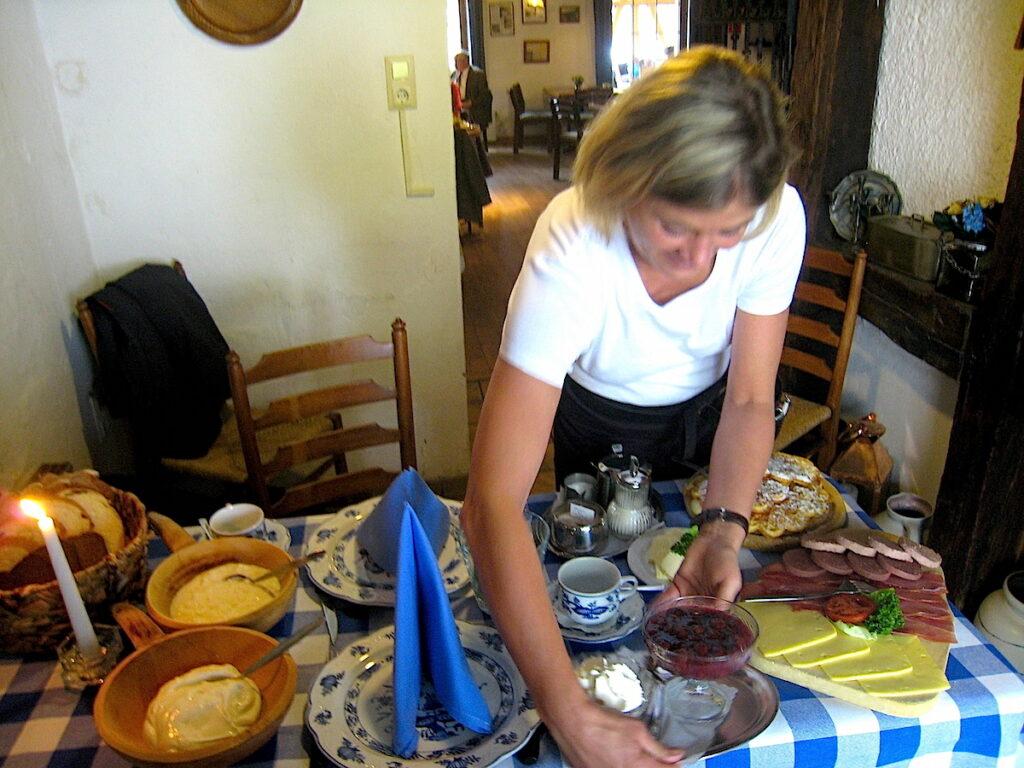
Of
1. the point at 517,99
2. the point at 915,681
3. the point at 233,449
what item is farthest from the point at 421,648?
the point at 517,99

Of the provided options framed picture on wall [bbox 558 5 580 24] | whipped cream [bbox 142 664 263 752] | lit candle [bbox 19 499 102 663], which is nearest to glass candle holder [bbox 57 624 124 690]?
lit candle [bbox 19 499 102 663]

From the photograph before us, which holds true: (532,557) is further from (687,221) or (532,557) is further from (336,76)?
(336,76)

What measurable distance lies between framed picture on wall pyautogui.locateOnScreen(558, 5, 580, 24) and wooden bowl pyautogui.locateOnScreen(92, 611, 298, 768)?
10.5 m

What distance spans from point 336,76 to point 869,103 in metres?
1.53

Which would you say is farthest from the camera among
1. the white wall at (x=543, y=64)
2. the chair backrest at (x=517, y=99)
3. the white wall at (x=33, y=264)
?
the white wall at (x=543, y=64)

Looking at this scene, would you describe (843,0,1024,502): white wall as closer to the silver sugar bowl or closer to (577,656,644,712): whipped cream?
the silver sugar bowl

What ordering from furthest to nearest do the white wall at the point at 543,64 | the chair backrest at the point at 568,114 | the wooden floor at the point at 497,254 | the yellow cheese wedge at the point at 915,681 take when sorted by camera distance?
the white wall at the point at 543,64 < the chair backrest at the point at 568,114 < the wooden floor at the point at 497,254 < the yellow cheese wedge at the point at 915,681

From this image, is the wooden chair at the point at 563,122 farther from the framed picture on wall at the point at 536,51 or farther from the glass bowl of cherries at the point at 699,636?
the glass bowl of cherries at the point at 699,636

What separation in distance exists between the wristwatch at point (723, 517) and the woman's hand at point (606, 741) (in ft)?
1.18

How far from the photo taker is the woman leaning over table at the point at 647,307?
821 mm

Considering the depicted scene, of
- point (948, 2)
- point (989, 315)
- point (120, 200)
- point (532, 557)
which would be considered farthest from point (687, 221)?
point (120, 200)

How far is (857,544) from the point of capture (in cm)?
103

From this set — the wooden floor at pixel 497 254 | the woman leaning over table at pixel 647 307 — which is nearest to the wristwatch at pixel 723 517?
the woman leaning over table at pixel 647 307

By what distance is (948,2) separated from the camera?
1958mm
